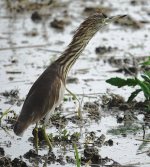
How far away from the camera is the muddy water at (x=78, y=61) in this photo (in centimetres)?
608

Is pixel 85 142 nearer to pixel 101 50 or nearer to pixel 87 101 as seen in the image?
pixel 87 101

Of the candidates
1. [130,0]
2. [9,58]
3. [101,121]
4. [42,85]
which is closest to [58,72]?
[42,85]

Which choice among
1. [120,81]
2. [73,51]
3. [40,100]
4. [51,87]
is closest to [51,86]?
[51,87]

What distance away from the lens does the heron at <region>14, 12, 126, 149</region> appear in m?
5.56

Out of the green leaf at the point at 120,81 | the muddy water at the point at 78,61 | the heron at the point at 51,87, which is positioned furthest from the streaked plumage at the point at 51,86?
the green leaf at the point at 120,81

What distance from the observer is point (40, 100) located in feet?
18.6

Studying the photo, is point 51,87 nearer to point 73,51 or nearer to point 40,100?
point 40,100

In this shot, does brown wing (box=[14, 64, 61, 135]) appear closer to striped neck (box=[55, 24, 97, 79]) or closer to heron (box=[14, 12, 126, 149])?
heron (box=[14, 12, 126, 149])

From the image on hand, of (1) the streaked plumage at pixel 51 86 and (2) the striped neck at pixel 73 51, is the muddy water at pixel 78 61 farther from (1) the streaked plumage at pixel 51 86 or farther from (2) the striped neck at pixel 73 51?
(2) the striped neck at pixel 73 51

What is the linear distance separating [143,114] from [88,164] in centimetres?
167

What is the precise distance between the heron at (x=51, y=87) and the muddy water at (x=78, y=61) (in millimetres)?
373

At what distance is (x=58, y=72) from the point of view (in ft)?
19.4

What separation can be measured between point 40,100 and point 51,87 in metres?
0.17

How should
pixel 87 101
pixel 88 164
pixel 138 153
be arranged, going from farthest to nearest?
pixel 87 101 < pixel 138 153 < pixel 88 164
